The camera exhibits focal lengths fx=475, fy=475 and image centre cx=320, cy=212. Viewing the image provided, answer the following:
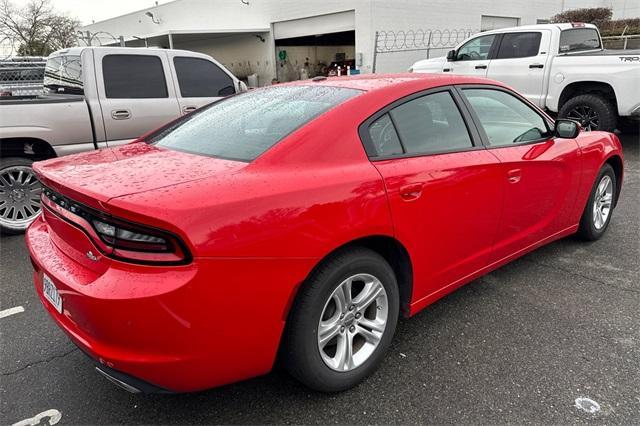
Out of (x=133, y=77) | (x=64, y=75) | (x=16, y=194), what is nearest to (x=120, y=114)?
(x=133, y=77)

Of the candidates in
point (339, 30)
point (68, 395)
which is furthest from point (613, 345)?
point (339, 30)

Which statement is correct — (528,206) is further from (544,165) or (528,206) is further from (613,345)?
(613,345)

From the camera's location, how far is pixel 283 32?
21.2 m

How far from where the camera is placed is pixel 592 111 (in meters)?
7.87

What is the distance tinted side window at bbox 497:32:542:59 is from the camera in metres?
8.68

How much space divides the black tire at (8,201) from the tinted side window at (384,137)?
400cm

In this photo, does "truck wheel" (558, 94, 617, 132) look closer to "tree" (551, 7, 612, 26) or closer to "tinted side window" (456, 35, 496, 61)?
"tinted side window" (456, 35, 496, 61)

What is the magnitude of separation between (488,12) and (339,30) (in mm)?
7058

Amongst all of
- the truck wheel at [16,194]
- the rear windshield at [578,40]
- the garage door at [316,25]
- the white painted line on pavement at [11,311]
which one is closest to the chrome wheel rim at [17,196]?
the truck wheel at [16,194]

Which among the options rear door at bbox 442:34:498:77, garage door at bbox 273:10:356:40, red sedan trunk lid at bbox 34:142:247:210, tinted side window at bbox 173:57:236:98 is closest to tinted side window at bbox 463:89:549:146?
red sedan trunk lid at bbox 34:142:247:210

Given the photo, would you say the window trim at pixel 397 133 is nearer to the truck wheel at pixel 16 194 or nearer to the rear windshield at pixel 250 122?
the rear windshield at pixel 250 122

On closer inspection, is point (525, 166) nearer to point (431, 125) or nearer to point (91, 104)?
point (431, 125)

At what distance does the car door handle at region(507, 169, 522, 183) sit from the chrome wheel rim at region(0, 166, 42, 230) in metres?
4.43

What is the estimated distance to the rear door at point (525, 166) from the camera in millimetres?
3104
